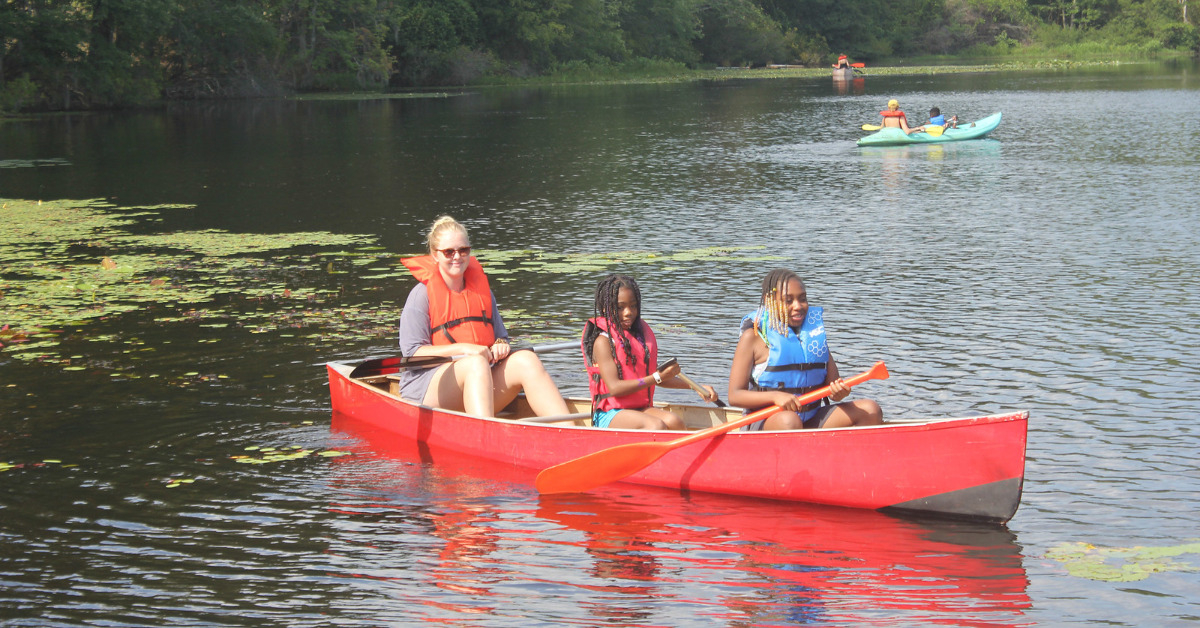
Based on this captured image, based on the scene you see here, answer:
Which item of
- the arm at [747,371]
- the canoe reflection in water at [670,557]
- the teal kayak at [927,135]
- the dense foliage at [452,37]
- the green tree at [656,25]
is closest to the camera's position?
the canoe reflection in water at [670,557]

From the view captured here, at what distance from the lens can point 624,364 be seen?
6.53 meters

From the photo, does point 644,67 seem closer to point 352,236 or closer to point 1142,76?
point 1142,76

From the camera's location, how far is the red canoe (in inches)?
218

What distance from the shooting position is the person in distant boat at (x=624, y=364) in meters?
6.42

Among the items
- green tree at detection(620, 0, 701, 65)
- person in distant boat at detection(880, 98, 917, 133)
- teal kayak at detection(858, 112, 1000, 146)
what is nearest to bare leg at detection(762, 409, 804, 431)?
teal kayak at detection(858, 112, 1000, 146)

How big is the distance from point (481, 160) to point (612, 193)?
20.4 feet

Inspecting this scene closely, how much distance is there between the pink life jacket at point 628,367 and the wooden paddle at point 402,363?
710mm

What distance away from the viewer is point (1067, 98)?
3772 cm

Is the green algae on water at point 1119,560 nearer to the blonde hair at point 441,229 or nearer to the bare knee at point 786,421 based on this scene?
the bare knee at point 786,421

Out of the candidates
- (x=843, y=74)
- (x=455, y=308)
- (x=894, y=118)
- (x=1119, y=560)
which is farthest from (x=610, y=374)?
(x=843, y=74)

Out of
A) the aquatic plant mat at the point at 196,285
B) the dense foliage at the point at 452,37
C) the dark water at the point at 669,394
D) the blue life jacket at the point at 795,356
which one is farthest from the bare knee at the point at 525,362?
the dense foliage at the point at 452,37

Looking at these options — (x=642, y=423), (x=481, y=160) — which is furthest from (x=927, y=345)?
(x=481, y=160)

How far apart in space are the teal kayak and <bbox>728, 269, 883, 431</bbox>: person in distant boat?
1951cm

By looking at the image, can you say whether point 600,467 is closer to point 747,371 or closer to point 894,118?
point 747,371
